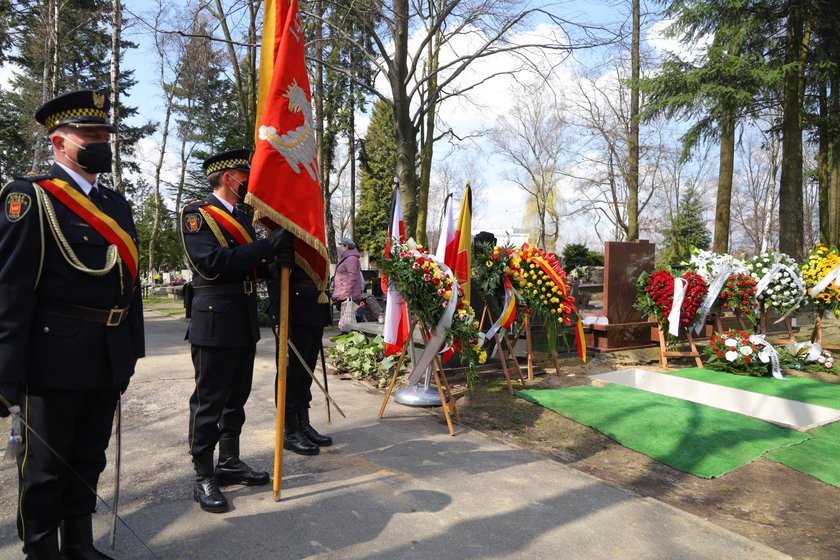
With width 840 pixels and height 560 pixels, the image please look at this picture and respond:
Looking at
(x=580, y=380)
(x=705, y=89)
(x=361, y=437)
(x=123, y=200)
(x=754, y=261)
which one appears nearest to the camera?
(x=123, y=200)

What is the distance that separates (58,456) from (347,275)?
25.5 feet

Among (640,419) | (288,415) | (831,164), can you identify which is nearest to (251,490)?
(288,415)

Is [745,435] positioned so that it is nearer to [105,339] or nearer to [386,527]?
[386,527]

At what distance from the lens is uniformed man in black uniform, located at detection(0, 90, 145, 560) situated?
7.59 ft

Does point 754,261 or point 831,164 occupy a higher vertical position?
point 831,164

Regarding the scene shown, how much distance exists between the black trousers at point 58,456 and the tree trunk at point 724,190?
16822 mm

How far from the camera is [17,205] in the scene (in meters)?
2.35

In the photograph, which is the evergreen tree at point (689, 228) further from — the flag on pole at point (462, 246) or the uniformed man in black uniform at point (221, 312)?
the uniformed man in black uniform at point (221, 312)

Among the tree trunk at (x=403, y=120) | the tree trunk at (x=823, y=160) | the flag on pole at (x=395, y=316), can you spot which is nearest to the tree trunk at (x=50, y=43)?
the tree trunk at (x=403, y=120)

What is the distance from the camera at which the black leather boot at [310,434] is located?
14.6ft

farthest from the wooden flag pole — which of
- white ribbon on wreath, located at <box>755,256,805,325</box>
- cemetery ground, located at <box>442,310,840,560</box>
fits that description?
white ribbon on wreath, located at <box>755,256,805,325</box>

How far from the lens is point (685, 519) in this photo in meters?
3.43

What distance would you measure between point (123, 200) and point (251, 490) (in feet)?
6.47

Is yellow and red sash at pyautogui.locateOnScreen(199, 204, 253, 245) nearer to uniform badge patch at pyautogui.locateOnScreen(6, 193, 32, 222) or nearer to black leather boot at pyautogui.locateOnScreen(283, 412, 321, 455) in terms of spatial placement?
uniform badge patch at pyautogui.locateOnScreen(6, 193, 32, 222)
